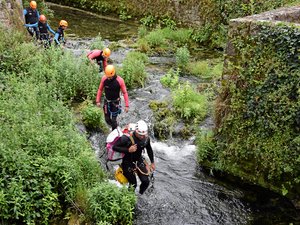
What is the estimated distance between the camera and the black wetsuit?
7359 millimetres

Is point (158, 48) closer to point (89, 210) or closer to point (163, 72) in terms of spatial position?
point (163, 72)

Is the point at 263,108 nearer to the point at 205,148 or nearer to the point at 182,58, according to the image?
the point at 205,148

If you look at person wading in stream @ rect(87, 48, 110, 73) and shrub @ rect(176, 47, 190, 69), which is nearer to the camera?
person wading in stream @ rect(87, 48, 110, 73)

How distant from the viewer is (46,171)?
260 inches

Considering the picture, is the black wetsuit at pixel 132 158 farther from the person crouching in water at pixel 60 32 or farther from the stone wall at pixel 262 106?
the person crouching in water at pixel 60 32

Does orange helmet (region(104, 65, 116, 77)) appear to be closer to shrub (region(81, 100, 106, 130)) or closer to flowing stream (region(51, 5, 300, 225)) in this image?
shrub (region(81, 100, 106, 130))

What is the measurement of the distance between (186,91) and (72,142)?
16.4 feet

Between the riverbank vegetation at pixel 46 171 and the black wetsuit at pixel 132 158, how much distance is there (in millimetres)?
654

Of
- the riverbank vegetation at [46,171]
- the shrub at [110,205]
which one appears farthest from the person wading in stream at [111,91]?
the shrub at [110,205]

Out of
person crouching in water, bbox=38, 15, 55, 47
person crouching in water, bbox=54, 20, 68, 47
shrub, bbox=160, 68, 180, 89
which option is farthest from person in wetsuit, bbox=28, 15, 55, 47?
shrub, bbox=160, 68, 180, 89

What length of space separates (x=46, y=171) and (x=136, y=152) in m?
1.87

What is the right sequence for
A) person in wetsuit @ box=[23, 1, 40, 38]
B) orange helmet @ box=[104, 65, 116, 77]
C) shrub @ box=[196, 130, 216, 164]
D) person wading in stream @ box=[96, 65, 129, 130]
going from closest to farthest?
shrub @ box=[196, 130, 216, 164] < orange helmet @ box=[104, 65, 116, 77] < person wading in stream @ box=[96, 65, 129, 130] < person in wetsuit @ box=[23, 1, 40, 38]

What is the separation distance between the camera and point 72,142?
7.68m

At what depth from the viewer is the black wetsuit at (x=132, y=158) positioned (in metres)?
7.36
